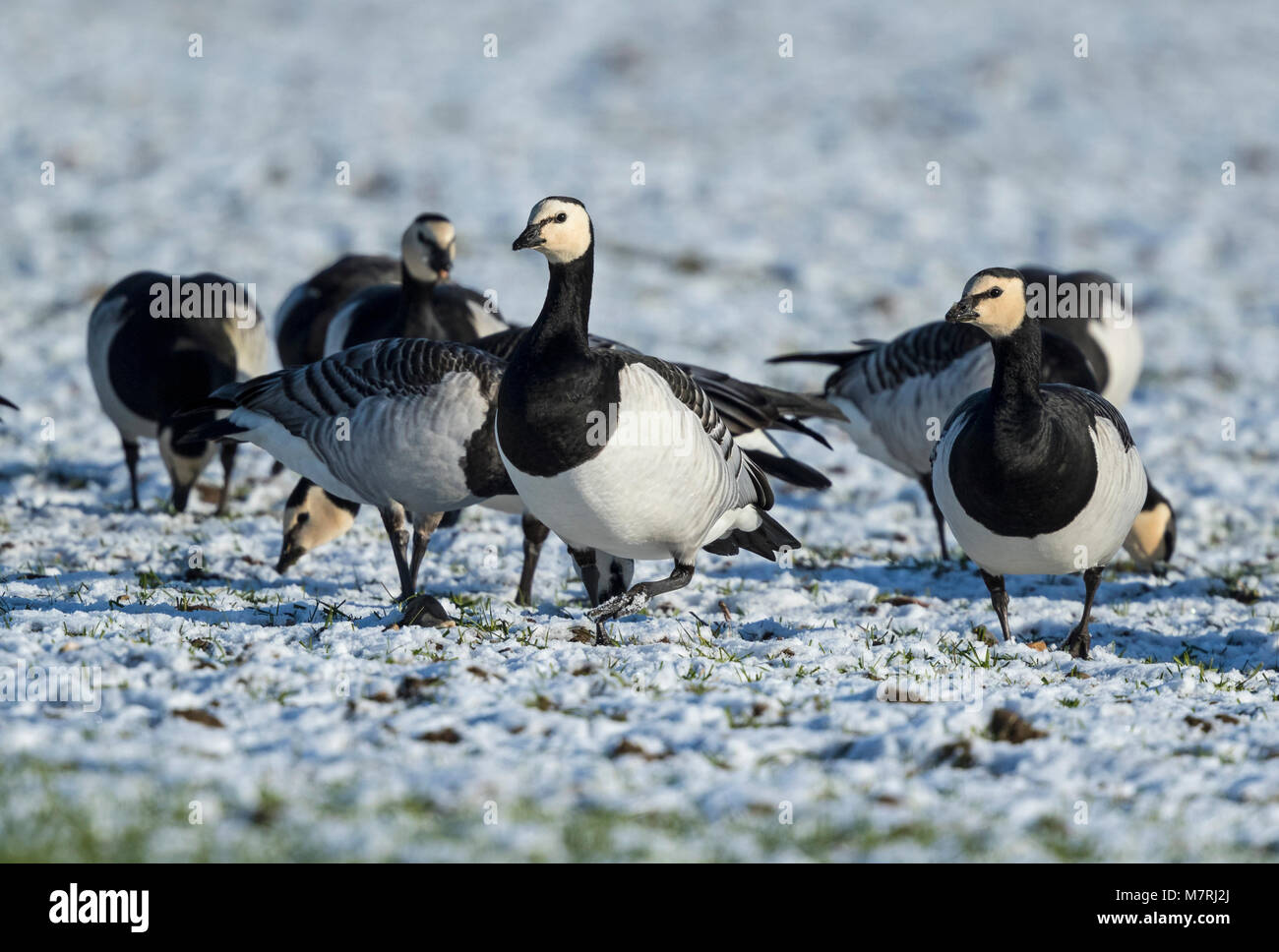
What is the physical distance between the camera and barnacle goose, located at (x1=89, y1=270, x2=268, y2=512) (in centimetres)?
1021

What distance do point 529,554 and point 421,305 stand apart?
9.00 ft

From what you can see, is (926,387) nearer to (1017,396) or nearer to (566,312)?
(1017,396)

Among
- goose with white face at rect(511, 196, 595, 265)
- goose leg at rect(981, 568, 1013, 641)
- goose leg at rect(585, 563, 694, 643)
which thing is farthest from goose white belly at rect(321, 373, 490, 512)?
goose leg at rect(981, 568, 1013, 641)

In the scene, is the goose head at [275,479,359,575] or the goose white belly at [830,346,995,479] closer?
the goose head at [275,479,359,575]

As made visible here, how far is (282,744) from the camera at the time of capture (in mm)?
4969

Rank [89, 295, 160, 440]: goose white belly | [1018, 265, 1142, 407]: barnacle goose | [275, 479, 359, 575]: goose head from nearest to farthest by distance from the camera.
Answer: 1. [275, 479, 359, 575]: goose head
2. [89, 295, 160, 440]: goose white belly
3. [1018, 265, 1142, 407]: barnacle goose

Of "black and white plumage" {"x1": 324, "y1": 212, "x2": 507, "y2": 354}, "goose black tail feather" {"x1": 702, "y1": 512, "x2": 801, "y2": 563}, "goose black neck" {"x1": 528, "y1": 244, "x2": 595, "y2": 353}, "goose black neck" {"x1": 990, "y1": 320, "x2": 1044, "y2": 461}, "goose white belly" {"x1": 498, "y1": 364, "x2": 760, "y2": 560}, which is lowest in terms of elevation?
"goose black tail feather" {"x1": 702, "y1": 512, "x2": 801, "y2": 563}

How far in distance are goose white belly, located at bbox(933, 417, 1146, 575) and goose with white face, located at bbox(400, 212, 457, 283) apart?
414cm

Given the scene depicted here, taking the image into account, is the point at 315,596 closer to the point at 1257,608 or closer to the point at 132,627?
the point at 132,627

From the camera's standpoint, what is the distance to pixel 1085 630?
293 inches

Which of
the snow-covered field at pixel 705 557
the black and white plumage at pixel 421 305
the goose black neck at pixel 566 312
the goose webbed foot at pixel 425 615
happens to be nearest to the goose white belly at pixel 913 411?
the snow-covered field at pixel 705 557

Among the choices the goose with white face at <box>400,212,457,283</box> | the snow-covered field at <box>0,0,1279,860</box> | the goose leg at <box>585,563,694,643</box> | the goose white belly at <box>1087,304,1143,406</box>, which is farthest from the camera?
the goose white belly at <box>1087,304,1143,406</box>

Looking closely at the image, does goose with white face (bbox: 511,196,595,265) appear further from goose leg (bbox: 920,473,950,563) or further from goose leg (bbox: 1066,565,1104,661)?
goose leg (bbox: 920,473,950,563)

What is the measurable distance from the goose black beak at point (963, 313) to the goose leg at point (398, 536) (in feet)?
10.7
